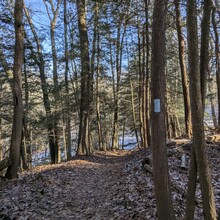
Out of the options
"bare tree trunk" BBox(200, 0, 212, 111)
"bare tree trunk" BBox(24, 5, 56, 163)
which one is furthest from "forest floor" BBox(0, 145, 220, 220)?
"bare tree trunk" BBox(24, 5, 56, 163)

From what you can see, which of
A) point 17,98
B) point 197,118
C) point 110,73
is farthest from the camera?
point 110,73

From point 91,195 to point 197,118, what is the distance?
166 inches

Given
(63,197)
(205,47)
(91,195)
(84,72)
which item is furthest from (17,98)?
(205,47)

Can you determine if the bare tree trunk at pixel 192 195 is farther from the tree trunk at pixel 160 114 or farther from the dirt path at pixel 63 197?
the dirt path at pixel 63 197

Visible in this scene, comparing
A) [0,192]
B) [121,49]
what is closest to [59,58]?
[121,49]

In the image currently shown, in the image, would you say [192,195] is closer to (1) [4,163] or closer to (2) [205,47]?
(2) [205,47]

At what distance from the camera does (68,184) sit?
7.79 m

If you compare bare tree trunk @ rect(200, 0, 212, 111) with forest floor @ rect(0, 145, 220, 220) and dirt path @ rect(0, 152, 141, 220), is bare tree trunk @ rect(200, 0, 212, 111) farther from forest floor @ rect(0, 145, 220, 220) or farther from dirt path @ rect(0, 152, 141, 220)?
dirt path @ rect(0, 152, 141, 220)

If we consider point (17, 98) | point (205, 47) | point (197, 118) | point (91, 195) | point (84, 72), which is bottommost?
point (91, 195)

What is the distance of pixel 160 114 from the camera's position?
3939 mm

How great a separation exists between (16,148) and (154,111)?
551 cm

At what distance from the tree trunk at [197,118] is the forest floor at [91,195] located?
1.01 metres

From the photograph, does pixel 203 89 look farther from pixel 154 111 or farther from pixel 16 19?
pixel 16 19

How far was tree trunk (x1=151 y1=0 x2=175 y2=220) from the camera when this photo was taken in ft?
12.8
